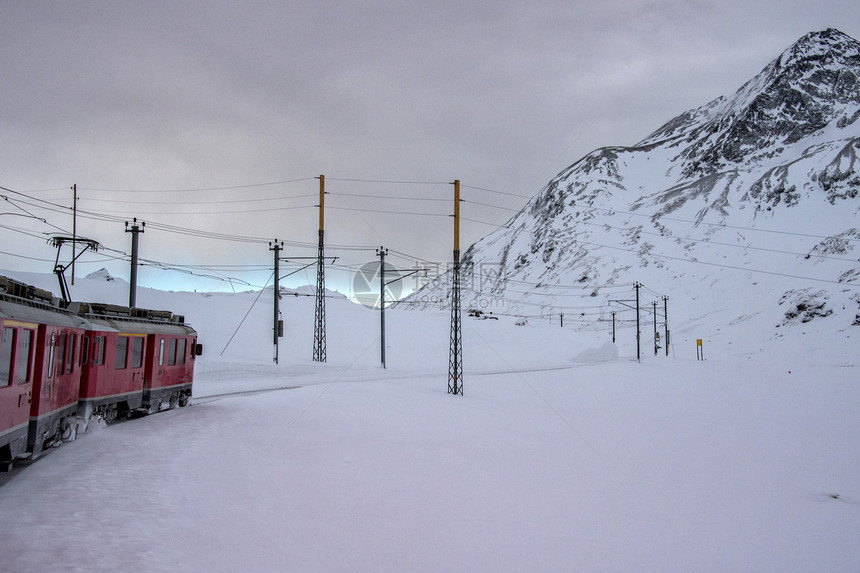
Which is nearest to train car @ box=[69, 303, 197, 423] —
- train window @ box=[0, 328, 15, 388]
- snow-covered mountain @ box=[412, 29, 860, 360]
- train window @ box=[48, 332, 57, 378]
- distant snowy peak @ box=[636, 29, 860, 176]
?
train window @ box=[48, 332, 57, 378]

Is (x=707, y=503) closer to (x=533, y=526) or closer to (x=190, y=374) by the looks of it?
(x=533, y=526)

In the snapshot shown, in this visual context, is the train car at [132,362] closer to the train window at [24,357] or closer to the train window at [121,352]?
the train window at [121,352]

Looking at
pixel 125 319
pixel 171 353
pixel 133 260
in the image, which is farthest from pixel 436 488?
pixel 133 260

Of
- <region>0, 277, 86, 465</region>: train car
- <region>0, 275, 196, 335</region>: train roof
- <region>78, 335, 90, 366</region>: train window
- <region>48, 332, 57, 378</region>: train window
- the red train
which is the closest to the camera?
<region>0, 277, 86, 465</region>: train car

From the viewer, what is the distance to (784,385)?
132ft

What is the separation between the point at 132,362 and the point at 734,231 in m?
139

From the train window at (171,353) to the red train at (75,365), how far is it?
1.3 inches

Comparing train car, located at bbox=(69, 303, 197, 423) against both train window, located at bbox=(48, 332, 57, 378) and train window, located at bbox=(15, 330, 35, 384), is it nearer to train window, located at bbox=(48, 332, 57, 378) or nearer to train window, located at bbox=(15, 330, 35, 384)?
train window, located at bbox=(48, 332, 57, 378)

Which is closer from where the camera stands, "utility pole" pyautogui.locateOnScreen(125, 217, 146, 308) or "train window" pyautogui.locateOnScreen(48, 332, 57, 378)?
"train window" pyautogui.locateOnScreen(48, 332, 57, 378)

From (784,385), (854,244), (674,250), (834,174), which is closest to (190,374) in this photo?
(784,385)

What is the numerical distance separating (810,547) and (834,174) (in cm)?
14002

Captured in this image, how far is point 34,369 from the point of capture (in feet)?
31.4

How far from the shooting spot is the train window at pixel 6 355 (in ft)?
26.3

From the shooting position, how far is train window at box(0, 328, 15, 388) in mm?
8031
